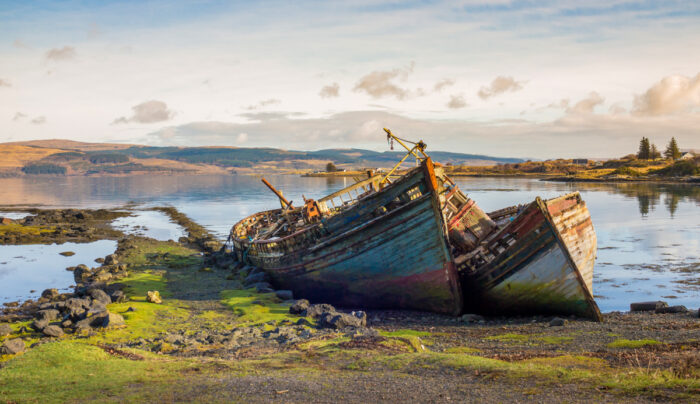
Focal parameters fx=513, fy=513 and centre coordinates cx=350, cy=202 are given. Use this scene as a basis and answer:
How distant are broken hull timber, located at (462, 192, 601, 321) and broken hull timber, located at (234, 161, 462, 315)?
1348 millimetres

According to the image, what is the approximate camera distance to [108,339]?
16328 mm

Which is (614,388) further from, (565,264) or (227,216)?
(227,216)

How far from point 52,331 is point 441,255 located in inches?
529

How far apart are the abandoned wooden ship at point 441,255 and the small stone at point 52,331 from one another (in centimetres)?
962

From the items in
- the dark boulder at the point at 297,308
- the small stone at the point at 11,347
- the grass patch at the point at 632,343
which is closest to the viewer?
the grass patch at the point at 632,343

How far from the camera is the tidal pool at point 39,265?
88.7 feet

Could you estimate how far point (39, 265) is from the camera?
34.0 m

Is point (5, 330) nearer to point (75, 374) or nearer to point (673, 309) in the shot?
point (75, 374)

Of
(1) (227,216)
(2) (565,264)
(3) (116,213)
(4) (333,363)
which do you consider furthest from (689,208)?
(3) (116,213)

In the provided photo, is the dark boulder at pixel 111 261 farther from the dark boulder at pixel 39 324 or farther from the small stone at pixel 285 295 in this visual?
the dark boulder at pixel 39 324

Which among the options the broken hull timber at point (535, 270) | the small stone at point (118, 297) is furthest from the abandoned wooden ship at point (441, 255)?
the small stone at point (118, 297)

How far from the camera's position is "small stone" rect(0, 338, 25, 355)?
14094 millimetres

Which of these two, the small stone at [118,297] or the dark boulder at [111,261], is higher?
the small stone at [118,297]

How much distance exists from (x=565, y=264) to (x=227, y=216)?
55004mm
